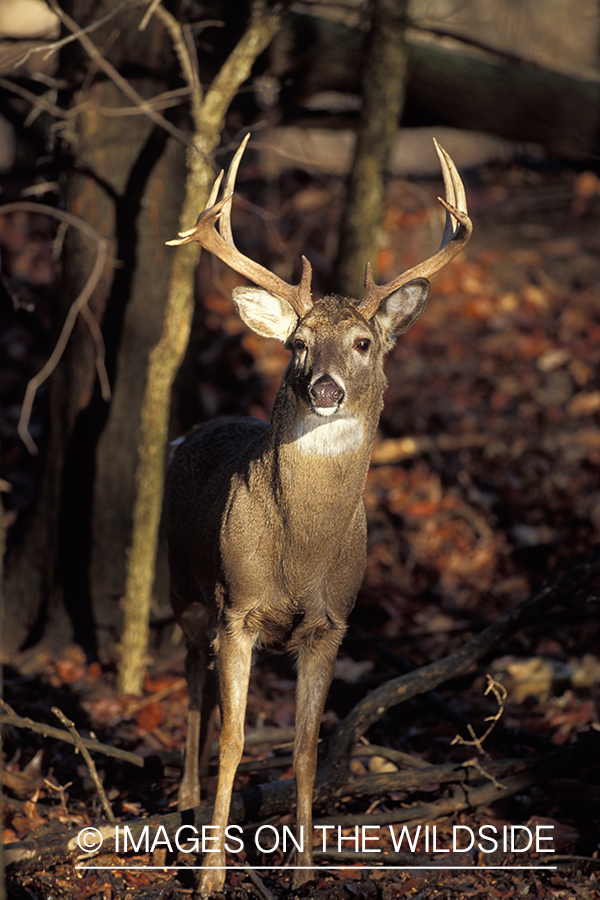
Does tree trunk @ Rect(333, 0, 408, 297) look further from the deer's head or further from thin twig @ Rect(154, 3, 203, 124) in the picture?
the deer's head

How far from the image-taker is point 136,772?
17.2 feet

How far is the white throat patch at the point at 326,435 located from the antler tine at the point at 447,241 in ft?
1.67

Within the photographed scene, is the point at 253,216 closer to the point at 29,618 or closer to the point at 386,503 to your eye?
the point at 386,503

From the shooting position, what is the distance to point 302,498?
418 centimetres

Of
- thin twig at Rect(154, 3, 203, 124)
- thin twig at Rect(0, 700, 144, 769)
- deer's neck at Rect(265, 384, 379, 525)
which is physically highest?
thin twig at Rect(154, 3, 203, 124)

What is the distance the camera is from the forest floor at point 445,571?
178 inches

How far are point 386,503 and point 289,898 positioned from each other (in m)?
4.25

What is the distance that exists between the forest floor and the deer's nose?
5.71 ft

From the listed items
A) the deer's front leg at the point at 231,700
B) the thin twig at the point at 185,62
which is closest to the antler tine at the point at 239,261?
the deer's front leg at the point at 231,700

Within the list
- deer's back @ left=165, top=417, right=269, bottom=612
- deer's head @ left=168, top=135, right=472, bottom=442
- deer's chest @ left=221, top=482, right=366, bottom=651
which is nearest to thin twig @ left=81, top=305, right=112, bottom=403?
deer's back @ left=165, top=417, right=269, bottom=612

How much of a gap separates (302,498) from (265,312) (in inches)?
32.9

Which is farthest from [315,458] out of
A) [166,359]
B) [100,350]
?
[100,350]

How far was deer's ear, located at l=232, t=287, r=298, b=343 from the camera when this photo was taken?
4.34 metres

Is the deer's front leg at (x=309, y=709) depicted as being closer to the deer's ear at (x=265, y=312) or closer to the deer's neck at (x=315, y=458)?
the deer's neck at (x=315, y=458)
